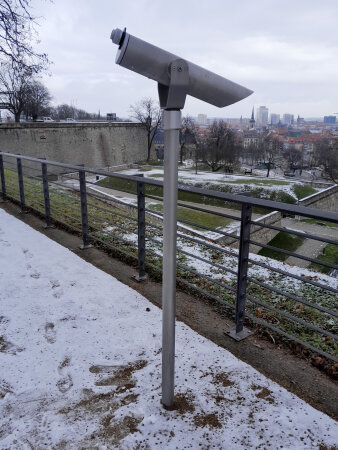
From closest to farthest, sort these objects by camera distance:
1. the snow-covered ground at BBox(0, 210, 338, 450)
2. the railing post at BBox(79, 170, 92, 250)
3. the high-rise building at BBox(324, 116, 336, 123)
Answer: the snow-covered ground at BBox(0, 210, 338, 450) → the railing post at BBox(79, 170, 92, 250) → the high-rise building at BBox(324, 116, 336, 123)

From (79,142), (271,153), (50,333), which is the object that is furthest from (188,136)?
(50,333)

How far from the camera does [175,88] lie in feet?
5.08

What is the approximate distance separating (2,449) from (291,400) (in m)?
1.61

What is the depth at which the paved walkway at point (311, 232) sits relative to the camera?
17.3 metres

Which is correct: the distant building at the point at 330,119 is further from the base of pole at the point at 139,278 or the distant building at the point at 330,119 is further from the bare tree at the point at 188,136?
the base of pole at the point at 139,278

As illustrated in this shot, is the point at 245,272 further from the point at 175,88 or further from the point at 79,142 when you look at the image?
the point at 79,142

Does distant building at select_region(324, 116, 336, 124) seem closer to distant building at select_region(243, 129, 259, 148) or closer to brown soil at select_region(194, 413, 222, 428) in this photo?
distant building at select_region(243, 129, 259, 148)

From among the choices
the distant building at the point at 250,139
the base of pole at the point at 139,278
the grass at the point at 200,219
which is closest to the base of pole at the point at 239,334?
the base of pole at the point at 139,278

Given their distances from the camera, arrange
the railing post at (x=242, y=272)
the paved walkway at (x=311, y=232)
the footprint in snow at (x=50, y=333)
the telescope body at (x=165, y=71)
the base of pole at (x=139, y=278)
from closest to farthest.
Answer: the telescope body at (x=165, y=71), the railing post at (x=242, y=272), the footprint in snow at (x=50, y=333), the base of pole at (x=139, y=278), the paved walkway at (x=311, y=232)

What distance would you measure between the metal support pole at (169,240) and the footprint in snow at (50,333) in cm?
108

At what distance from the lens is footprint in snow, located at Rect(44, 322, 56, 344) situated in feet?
8.64

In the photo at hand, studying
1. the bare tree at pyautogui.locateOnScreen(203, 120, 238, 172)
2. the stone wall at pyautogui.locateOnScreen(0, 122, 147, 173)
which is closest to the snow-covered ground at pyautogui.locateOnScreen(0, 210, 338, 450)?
the stone wall at pyautogui.locateOnScreen(0, 122, 147, 173)

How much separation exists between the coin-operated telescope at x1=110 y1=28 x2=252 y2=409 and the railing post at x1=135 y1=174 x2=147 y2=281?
1.62 meters

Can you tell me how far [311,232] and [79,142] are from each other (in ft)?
84.8
